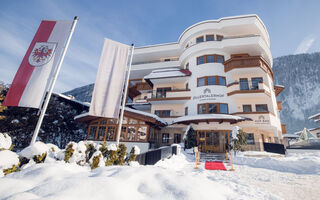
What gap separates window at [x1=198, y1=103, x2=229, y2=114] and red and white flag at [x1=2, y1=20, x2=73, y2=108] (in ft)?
55.1

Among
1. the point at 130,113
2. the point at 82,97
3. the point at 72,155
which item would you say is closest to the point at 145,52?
the point at 130,113

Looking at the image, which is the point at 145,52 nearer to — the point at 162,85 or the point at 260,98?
the point at 162,85

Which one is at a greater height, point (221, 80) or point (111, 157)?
point (221, 80)

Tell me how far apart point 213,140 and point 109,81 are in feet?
49.3

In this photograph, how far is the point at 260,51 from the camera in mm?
22156

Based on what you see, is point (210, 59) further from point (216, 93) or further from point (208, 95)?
point (208, 95)

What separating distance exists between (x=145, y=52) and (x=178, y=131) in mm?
17682

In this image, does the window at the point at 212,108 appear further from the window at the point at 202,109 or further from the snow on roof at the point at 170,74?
the snow on roof at the point at 170,74

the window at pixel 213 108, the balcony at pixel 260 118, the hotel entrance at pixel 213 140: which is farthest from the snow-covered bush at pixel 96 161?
the balcony at pixel 260 118

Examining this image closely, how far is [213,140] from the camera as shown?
1847cm

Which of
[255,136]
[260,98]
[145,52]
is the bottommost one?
[255,136]

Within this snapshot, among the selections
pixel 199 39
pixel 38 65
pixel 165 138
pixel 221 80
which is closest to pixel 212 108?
pixel 221 80

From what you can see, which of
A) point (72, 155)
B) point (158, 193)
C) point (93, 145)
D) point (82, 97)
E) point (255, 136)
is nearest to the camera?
point (158, 193)

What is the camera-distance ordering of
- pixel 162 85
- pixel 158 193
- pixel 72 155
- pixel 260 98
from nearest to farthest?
1. pixel 158 193
2. pixel 72 155
3. pixel 260 98
4. pixel 162 85
